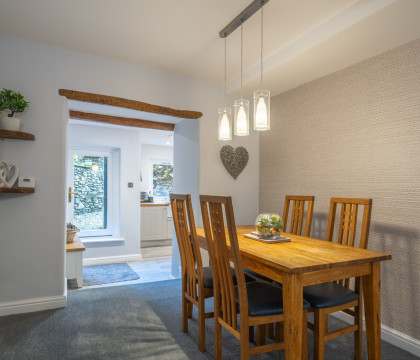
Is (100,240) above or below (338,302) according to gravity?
below

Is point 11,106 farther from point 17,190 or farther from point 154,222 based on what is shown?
point 154,222

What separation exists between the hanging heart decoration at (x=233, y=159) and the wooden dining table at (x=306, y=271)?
1654 millimetres

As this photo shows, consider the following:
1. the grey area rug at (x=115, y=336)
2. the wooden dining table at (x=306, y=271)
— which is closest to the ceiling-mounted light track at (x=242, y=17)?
the wooden dining table at (x=306, y=271)

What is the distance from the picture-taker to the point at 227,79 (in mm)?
3553

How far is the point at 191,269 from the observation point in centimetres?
224

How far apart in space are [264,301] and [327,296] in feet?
1.32

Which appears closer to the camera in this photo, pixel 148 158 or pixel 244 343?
pixel 244 343

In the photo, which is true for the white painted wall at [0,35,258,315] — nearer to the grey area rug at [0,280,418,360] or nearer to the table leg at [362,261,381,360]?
the grey area rug at [0,280,418,360]

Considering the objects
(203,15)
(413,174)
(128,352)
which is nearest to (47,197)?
(128,352)

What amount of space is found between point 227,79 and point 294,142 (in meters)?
1.07

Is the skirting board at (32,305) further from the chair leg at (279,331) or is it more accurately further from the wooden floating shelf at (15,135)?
the chair leg at (279,331)

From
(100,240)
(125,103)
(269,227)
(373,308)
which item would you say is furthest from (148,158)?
(373,308)

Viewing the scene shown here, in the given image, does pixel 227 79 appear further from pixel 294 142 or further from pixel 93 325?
pixel 93 325

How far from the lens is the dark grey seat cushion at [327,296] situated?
178 centimetres
